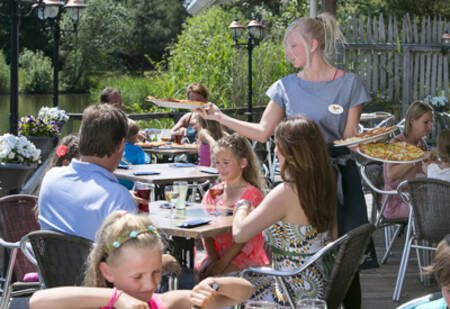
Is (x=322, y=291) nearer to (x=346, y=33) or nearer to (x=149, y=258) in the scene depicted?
(x=149, y=258)

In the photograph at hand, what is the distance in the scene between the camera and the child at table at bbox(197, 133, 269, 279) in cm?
325

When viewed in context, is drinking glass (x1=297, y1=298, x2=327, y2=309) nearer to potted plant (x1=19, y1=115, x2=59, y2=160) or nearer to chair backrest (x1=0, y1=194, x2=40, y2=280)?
chair backrest (x1=0, y1=194, x2=40, y2=280)

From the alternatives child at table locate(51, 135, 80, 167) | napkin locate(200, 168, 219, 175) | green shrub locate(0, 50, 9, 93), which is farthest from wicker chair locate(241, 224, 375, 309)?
green shrub locate(0, 50, 9, 93)

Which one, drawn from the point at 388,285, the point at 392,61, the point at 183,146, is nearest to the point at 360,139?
the point at 388,285

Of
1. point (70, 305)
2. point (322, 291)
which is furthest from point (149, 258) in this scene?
point (322, 291)

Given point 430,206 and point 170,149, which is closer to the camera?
point 430,206

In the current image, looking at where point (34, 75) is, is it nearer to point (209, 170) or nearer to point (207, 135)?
point (207, 135)

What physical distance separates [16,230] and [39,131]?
10.9ft

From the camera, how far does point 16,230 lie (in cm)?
304

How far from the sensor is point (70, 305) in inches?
71.4

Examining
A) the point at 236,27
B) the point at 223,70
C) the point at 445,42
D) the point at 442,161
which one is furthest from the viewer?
the point at 223,70

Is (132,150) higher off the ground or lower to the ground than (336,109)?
lower

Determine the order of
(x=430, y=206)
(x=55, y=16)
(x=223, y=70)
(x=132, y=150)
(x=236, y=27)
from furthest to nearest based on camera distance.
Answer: (x=223, y=70) < (x=236, y=27) < (x=55, y=16) < (x=132, y=150) < (x=430, y=206)

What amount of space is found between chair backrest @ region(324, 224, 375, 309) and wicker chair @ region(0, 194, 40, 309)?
143 cm
